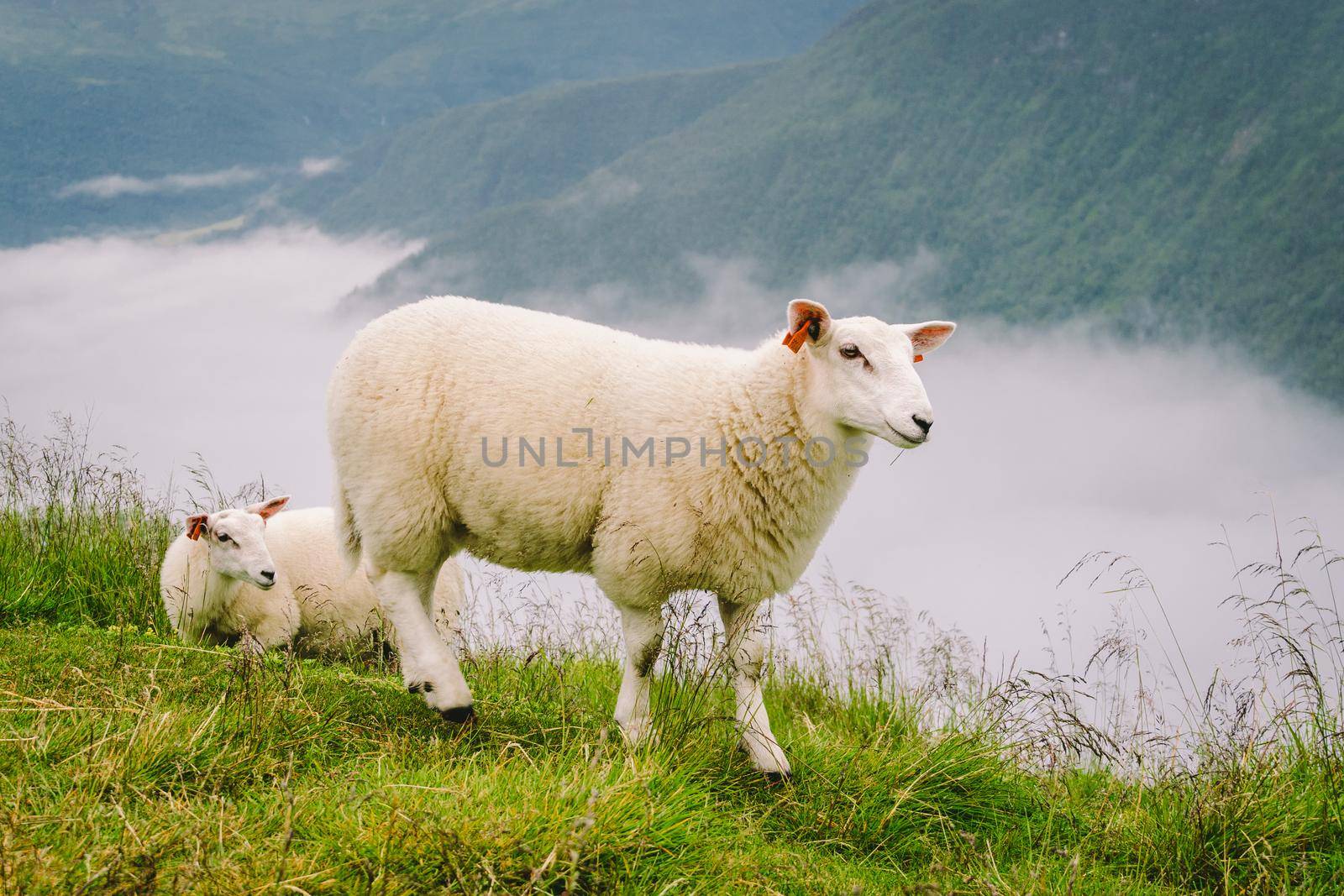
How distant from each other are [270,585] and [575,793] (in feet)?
13.6

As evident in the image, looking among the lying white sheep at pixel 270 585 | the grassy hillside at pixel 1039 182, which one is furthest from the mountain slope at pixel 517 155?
the lying white sheep at pixel 270 585

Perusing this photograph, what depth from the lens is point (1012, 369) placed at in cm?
17100

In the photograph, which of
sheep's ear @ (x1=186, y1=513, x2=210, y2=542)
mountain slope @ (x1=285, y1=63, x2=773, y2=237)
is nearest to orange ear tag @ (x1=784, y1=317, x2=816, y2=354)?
sheep's ear @ (x1=186, y1=513, x2=210, y2=542)

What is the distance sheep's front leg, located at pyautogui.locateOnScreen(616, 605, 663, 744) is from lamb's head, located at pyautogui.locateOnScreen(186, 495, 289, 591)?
3.04 meters

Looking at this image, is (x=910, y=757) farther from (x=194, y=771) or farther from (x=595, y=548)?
(x=194, y=771)

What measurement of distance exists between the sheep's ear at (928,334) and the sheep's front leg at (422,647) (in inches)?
110

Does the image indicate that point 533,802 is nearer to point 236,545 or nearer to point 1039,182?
point 236,545

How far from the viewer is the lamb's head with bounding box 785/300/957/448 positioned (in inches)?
172

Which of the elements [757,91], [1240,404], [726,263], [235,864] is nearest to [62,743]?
[235,864]

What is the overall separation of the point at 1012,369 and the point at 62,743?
17838 cm

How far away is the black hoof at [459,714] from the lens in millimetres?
4781

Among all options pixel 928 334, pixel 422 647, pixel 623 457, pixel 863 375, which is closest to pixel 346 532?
pixel 422 647

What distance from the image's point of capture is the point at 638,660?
479cm

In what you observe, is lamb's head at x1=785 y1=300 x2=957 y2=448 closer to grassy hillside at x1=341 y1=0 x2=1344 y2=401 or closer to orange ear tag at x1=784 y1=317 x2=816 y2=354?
orange ear tag at x1=784 y1=317 x2=816 y2=354
